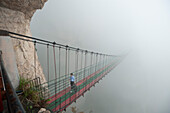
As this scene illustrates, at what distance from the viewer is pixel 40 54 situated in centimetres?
709

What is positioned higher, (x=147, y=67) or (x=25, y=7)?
(x=25, y=7)

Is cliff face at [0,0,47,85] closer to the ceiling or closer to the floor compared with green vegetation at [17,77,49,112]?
closer to the ceiling

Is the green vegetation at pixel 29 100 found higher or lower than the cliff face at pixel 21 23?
lower

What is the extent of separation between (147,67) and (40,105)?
801 inches

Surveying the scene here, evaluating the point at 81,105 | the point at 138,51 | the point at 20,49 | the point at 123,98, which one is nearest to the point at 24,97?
the point at 20,49

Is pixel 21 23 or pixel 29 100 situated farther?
pixel 21 23

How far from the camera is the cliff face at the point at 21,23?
Result: 5.66 feet

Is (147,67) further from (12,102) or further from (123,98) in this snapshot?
(12,102)

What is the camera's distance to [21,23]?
2053 millimetres

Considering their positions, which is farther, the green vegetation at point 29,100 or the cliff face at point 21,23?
the cliff face at point 21,23

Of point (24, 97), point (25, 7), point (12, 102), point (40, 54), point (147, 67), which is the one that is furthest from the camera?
point (147, 67)

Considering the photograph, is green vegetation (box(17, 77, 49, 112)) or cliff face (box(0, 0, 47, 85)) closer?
green vegetation (box(17, 77, 49, 112))

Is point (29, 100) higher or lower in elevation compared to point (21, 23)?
lower

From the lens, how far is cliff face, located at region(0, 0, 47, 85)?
5.66 ft
